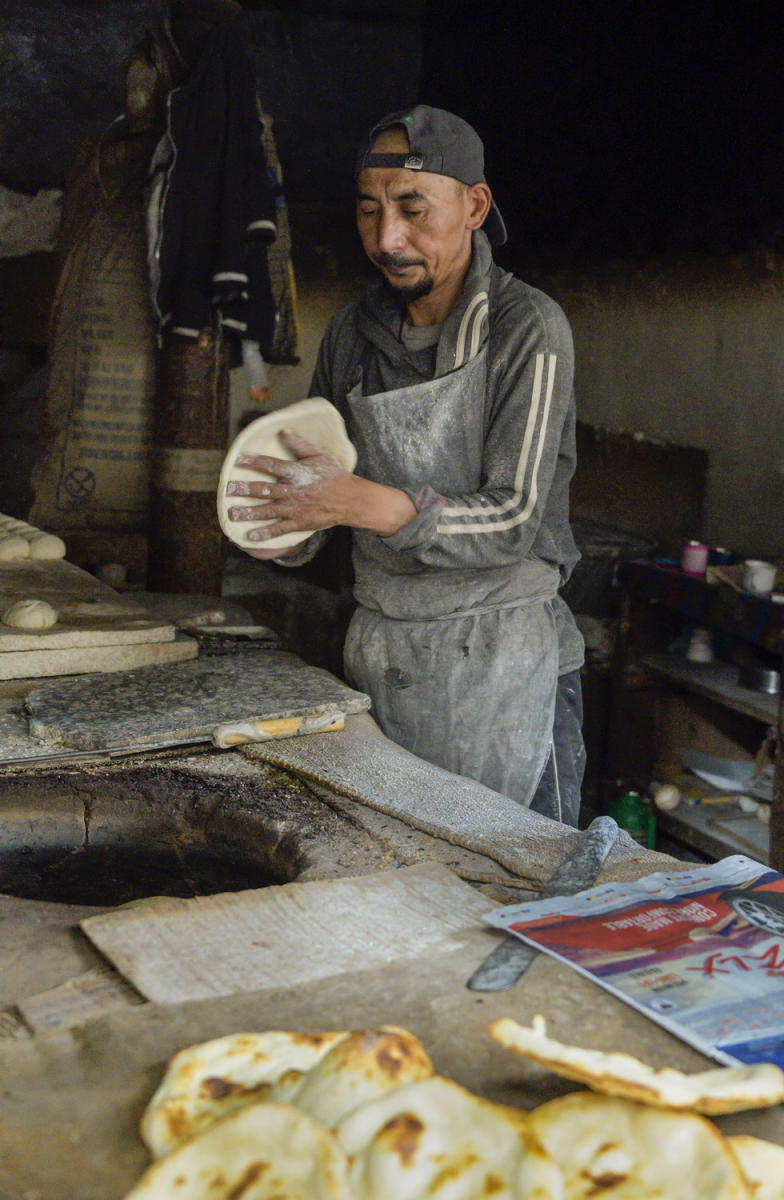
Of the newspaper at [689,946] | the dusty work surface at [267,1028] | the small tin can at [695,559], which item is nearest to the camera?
the dusty work surface at [267,1028]

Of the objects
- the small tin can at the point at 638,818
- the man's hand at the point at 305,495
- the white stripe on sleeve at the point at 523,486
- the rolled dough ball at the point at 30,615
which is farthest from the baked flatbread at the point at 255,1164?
the small tin can at the point at 638,818

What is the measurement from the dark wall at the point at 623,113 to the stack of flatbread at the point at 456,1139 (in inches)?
149

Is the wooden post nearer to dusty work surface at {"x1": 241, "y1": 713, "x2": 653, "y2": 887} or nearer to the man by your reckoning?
the man

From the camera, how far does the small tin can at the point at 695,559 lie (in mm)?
4117

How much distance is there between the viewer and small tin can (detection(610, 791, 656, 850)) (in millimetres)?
4195

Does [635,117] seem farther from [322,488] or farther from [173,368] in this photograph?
[322,488]

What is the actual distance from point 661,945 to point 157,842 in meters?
0.95

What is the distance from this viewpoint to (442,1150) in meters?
0.85

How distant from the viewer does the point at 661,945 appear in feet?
4.06

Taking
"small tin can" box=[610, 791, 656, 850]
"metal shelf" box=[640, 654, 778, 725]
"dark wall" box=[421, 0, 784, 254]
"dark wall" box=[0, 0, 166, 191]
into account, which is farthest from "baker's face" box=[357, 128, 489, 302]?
→ "dark wall" box=[0, 0, 166, 191]

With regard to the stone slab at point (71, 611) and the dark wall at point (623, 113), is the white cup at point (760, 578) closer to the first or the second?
the dark wall at point (623, 113)

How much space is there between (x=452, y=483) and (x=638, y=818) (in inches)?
91.7

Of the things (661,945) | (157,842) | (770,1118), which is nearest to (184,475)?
(157,842)

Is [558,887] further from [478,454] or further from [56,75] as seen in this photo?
[56,75]
